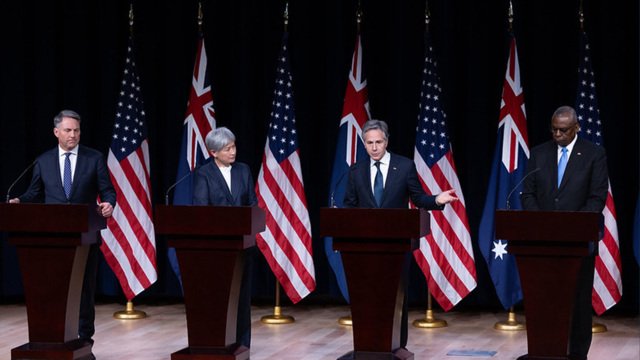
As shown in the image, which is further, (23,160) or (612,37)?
(23,160)

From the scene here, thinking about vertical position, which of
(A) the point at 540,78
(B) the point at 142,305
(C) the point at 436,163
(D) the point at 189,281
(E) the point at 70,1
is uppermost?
(E) the point at 70,1

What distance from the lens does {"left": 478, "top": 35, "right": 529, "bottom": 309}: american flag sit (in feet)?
24.5

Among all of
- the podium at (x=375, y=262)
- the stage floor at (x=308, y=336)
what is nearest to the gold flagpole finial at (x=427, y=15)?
the stage floor at (x=308, y=336)

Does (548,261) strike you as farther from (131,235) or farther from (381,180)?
(131,235)

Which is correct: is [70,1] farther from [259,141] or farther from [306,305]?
[306,305]

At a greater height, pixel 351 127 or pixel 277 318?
pixel 351 127

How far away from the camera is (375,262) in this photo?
5.37 m

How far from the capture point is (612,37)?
7934 mm

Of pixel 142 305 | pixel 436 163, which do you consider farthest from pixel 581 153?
pixel 142 305

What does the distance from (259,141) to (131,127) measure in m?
1.17

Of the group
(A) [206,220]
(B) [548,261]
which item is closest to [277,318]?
(A) [206,220]

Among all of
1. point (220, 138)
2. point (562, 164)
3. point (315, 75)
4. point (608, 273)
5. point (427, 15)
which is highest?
point (427, 15)

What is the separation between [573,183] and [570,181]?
0.02m

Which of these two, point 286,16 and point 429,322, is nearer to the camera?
point 429,322
